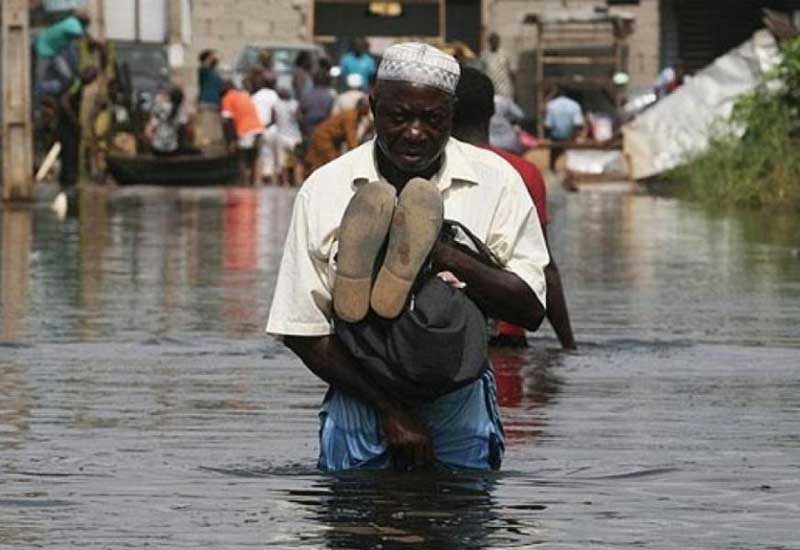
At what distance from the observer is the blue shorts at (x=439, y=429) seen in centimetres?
730

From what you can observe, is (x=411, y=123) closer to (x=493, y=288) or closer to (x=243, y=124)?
(x=493, y=288)

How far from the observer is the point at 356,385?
23.4ft

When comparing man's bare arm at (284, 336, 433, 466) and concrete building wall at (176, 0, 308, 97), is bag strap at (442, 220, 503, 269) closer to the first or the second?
man's bare arm at (284, 336, 433, 466)

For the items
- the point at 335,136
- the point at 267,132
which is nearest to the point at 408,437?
the point at 335,136

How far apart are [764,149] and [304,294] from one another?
2382cm

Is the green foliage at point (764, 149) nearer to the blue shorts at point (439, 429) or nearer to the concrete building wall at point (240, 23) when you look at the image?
the concrete building wall at point (240, 23)

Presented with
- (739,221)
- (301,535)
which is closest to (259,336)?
(301,535)

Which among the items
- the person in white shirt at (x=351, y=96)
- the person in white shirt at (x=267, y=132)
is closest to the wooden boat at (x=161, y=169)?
the person in white shirt at (x=267, y=132)

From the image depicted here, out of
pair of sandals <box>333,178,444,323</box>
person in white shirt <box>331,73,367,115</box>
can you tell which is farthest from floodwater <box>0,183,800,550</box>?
person in white shirt <box>331,73,367,115</box>

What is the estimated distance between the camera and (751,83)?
35969 millimetres

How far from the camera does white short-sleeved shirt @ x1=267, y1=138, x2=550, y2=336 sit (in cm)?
708

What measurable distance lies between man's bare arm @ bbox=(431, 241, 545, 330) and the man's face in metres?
0.23

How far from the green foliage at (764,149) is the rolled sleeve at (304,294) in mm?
22739

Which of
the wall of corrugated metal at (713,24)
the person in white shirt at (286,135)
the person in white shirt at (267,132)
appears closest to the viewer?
the person in white shirt at (267,132)
